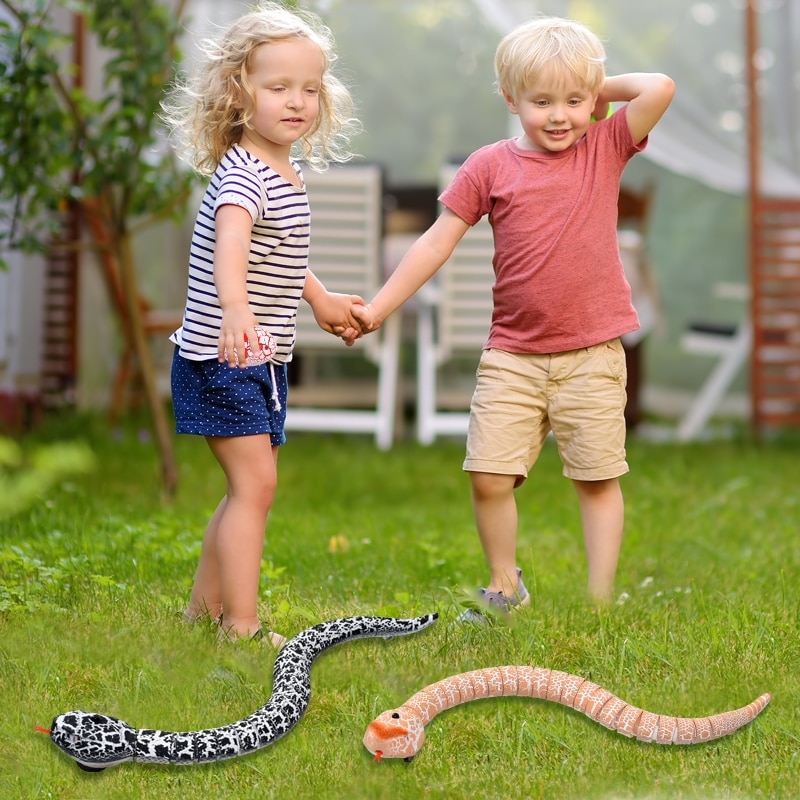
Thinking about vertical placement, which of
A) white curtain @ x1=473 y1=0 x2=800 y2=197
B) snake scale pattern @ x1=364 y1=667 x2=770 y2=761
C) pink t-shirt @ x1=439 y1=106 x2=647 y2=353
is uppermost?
white curtain @ x1=473 y1=0 x2=800 y2=197

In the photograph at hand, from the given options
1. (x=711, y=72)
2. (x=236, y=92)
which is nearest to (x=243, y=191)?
(x=236, y=92)

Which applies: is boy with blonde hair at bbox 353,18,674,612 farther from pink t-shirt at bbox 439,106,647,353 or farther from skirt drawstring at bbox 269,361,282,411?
skirt drawstring at bbox 269,361,282,411

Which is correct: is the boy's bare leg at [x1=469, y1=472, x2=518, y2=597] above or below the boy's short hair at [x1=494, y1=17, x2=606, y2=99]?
below

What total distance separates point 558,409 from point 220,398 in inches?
29.0

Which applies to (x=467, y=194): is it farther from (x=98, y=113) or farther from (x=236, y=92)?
(x=98, y=113)

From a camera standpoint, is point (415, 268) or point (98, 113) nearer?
point (415, 268)

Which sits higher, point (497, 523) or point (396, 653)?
point (497, 523)

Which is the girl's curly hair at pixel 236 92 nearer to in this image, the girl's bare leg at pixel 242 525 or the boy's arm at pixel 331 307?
the boy's arm at pixel 331 307

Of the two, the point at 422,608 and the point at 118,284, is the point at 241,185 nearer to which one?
the point at 422,608

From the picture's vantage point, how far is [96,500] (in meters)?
3.68

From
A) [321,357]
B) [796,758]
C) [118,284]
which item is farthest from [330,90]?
[321,357]

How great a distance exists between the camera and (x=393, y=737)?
1.79 m

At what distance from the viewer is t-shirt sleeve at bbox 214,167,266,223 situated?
2123 millimetres

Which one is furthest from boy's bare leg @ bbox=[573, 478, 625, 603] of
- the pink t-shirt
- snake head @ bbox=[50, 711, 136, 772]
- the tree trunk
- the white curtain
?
the white curtain
